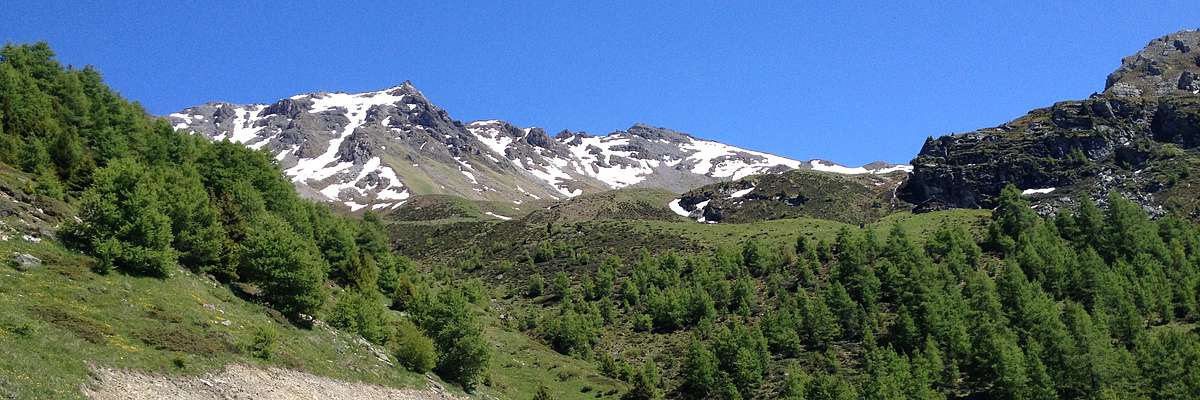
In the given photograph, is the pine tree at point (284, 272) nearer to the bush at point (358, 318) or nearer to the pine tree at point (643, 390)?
the bush at point (358, 318)

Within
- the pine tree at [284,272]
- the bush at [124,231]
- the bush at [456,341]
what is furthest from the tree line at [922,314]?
the bush at [124,231]

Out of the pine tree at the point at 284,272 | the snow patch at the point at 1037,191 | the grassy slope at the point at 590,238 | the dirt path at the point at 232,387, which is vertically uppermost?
the snow patch at the point at 1037,191

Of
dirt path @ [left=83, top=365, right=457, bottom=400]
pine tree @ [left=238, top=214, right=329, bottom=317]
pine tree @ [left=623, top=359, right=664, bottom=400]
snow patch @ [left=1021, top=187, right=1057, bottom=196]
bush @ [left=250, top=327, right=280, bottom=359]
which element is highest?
snow patch @ [left=1021, top=187, right=1057, bottom=196]

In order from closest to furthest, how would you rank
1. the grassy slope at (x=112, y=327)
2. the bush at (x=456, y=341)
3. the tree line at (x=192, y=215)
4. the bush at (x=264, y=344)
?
the grassy slope at (x=112, y=327)
the bush at (x=264, y=344)
the tree line at (x=192, y=215)
the bush at (x=456, y=341)

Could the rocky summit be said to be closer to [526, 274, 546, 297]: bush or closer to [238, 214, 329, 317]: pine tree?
[526, 274, 546, 297]: bush

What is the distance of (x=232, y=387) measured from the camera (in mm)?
33844

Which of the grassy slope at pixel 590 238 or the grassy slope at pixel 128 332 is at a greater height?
the grassy slope at pixel 590 238

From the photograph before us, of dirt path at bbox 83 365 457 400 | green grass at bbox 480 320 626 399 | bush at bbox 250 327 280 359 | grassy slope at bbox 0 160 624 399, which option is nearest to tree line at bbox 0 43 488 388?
grassy slope at bbox 0 160 624 399

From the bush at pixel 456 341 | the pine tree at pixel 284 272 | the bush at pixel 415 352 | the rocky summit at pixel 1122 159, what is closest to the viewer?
the pine tree at pixel 284 272

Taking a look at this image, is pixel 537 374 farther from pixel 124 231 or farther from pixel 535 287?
pixel 535 287

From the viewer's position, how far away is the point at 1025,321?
91812 mm

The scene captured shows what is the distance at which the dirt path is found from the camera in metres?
28.1

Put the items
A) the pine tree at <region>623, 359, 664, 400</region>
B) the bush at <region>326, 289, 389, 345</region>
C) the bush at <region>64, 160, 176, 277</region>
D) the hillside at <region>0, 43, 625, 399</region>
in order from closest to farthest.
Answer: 1. the hillside at <region>0, 43, 625, 399</region>
2. the bush at <region>64, 160, 176, 277</region>
3. the bush at <region>326, 289, 389, 345</region>
4. the pine tree at <region>623, 359, 664, 400</region>

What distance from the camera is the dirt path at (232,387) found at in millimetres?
28078
